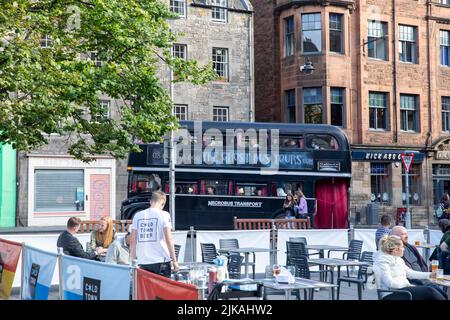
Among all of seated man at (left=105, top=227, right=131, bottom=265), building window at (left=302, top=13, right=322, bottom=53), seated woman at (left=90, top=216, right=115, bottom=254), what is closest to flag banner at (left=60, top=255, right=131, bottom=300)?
seated man at (left=105, top=227, right=131, bottom=265)

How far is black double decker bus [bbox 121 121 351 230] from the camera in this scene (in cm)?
2423

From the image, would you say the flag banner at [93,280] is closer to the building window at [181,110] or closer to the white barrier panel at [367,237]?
the white barrier panel at [367,237]

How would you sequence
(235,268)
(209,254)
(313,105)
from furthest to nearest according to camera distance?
(313,105)
(209,254)
(235,268)

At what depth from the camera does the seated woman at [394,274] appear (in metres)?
8.66

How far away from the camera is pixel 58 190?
31188 millimetres

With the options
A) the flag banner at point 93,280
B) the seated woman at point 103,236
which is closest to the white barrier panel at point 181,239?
the seated woman at point 103,236

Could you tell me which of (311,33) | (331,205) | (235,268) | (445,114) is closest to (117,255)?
(235,268)

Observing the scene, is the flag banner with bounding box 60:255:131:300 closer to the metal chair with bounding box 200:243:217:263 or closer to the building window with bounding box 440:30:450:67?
the metal chair with bounding box 200:243:217:263

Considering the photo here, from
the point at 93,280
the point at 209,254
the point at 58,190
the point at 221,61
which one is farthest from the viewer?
the point at 221,61

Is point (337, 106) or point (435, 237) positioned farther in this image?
point (337, 106)

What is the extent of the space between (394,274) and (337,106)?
85.6ft

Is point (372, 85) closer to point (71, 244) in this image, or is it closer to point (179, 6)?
point (179, 6)

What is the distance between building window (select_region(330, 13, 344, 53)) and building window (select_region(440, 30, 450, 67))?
751 cm
